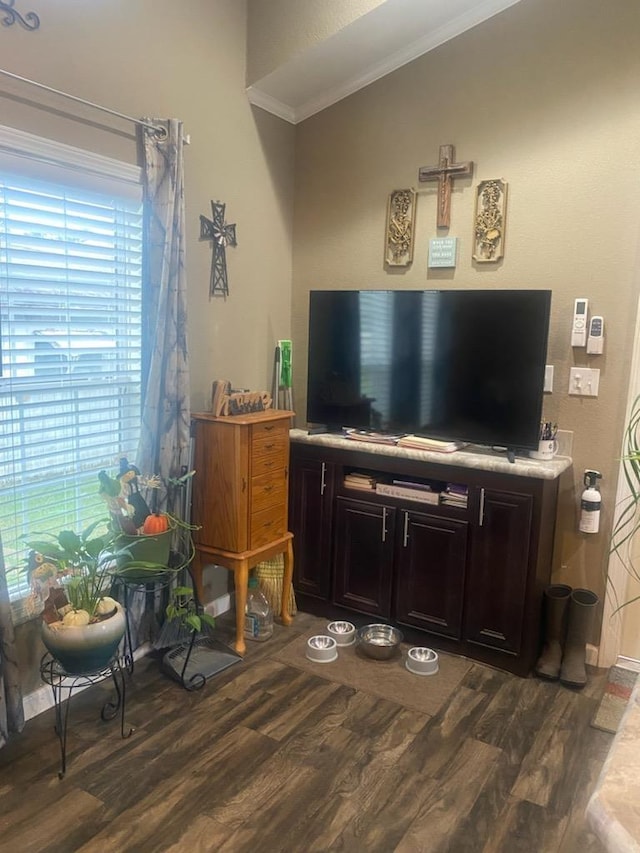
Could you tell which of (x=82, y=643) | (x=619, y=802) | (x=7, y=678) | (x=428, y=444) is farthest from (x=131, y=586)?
(x=619, y=802)

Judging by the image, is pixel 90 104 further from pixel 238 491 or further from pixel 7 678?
pixel 7 678

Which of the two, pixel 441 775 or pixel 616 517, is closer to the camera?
pixel 441 775

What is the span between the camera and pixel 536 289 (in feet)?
9.35

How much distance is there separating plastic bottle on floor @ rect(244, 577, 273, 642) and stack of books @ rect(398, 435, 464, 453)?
1.00 meters

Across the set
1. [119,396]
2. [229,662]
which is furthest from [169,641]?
[119,396]

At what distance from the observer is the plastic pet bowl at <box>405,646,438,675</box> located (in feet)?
9.09

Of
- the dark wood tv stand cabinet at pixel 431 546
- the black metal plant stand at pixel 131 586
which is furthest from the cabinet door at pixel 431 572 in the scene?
the black metal plant stand at pixel 131 586

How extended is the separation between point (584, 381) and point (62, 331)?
2.19 m

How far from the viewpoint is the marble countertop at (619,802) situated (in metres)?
0.91

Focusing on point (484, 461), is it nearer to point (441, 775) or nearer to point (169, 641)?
point (441, 775)

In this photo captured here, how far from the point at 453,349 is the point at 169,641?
1857 mm

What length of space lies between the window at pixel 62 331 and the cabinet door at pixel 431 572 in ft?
4.40

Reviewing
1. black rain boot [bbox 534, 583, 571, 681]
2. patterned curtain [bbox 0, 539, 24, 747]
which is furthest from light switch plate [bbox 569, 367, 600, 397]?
patterned curtain [bbox 0, 539, 24, 747]

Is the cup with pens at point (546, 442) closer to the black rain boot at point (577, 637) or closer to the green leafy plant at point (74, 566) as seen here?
the black rain boot at point (577, 637)
